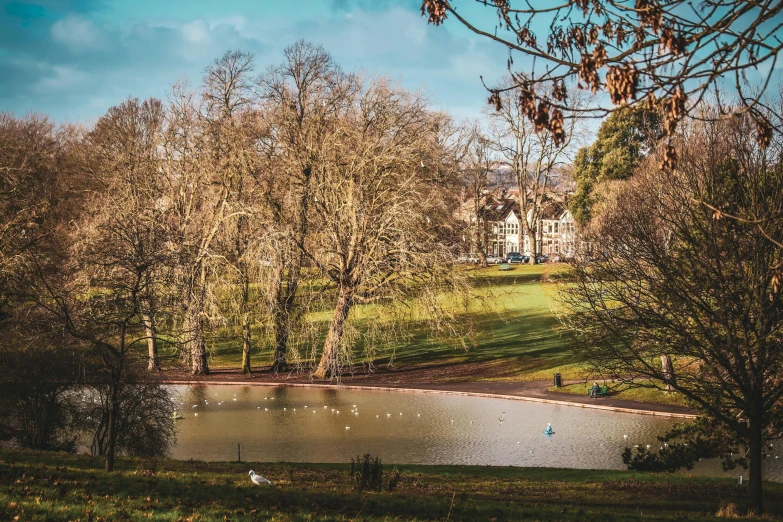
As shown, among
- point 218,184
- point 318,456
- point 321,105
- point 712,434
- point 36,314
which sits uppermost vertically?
point 321,105

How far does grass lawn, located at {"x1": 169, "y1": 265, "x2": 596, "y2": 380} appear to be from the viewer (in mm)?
37594

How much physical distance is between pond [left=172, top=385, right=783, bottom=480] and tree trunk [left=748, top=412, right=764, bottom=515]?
5963mm

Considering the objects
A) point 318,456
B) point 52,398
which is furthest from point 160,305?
point 318,456

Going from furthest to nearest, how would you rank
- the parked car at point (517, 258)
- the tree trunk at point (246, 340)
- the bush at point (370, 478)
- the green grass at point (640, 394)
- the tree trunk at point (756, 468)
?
the parked car at point (517, 258)
the tree trunk at point (246, 340)
the green grass at point (640, 394)
the tree trunk at point (756, 468)
the bush at point (370, 478)

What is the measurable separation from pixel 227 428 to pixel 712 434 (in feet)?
52.7

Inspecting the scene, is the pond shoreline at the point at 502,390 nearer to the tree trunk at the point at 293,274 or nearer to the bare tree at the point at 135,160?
the tree trunk at the point at 293,274

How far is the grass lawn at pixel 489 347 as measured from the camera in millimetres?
37594

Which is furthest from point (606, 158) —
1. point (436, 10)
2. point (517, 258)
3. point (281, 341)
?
point (436, 10)

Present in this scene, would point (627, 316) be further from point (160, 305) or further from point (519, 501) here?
point (160, 305)

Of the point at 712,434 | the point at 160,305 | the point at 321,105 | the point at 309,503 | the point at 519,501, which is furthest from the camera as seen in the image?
the point at 321,105

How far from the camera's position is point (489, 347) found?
44.2m

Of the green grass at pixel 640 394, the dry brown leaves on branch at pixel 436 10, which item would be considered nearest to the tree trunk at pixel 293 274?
the green grass at pixel 640 394

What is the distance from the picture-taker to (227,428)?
25.9 meters

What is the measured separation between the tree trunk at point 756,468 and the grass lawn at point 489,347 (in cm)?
1919
